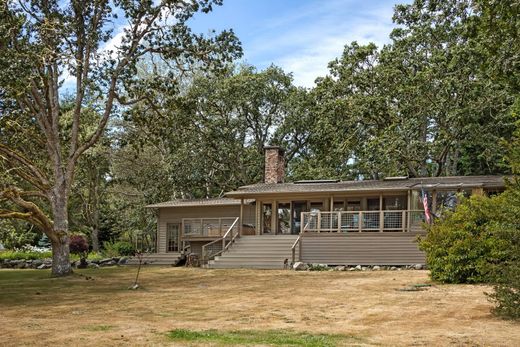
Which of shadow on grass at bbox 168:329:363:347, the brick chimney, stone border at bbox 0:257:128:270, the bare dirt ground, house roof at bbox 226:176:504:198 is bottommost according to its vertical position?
stone border at bbox 0:257:128:270

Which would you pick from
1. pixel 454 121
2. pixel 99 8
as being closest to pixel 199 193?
pixel 454 121

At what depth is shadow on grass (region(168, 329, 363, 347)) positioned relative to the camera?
8.04 m

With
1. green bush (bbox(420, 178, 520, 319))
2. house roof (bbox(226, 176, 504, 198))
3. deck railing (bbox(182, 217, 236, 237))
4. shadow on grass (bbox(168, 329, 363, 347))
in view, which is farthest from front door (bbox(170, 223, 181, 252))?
shadow on grass (bbox(168, 329, 363, 347))

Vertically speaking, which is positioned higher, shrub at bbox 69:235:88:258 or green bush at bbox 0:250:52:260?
shrub at bbox 69:235:88:258

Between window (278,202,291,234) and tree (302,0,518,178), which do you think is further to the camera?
window (278,202,291,234)

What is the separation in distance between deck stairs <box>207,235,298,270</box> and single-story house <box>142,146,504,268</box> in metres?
0.04

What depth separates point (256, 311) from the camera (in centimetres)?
1216

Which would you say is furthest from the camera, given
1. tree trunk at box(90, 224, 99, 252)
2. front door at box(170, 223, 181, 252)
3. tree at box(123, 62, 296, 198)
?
tree trunk at box(90, 224, 99, 252)

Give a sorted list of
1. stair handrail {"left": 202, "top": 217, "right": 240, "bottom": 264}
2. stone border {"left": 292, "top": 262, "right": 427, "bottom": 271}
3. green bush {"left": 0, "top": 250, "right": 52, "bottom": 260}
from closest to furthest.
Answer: stone border {"left": 292, "top": 262, "right": 427, "bottom": 271}
stair handrail {"left": 202, "top": 217, "right": 240, "bottom": 264}
green bush {"left": 0, "top": 250, "right": 52, "bottom": 260}

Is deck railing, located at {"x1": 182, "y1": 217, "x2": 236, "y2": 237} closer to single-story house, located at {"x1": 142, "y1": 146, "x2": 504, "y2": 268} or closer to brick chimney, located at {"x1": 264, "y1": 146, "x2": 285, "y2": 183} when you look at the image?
single-story house, located at {"x1": 142, "y1": 146, "x2": 504, "y2": 268}

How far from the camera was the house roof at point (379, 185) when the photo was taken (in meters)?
26.9

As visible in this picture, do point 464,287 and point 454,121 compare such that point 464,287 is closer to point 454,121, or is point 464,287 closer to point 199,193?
point 454,121

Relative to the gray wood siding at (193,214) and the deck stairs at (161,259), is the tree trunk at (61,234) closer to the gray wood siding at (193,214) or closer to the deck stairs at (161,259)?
the deck stairs at (161,259)

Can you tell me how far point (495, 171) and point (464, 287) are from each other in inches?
970
